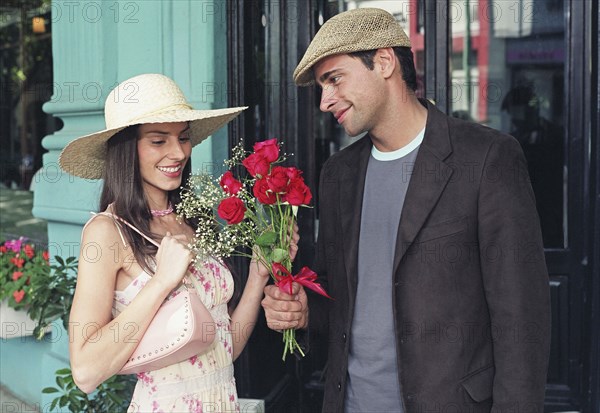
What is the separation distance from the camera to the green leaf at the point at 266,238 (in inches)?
91.4

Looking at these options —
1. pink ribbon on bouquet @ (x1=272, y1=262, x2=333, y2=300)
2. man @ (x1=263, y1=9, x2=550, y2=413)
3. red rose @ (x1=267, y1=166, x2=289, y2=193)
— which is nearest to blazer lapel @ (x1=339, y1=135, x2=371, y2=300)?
man @ (x1=263, y1=9, x2=550, y2=413)

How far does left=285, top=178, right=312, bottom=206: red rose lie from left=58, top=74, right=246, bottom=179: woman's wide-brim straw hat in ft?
1.28

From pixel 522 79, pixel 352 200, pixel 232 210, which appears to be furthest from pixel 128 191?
pixel 522 79

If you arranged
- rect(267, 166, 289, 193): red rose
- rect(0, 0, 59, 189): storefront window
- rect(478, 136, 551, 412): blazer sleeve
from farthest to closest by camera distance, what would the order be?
rect(0, 0, 59, 189): storefront window
rect(267, 166, 289, 193): red rose
rect(478, 136, 551, 412): blazer sleeve

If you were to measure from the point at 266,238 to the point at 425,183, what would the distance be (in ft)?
1.73

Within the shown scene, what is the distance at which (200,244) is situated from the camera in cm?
232

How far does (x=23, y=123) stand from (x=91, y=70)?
203cm

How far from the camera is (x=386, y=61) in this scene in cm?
248

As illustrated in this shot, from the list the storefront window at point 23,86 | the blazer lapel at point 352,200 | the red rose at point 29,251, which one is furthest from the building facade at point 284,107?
the storefront window at point 23,86

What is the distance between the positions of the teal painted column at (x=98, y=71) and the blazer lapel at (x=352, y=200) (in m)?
1.22

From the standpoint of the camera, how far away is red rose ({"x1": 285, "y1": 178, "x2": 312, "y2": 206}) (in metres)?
2.27

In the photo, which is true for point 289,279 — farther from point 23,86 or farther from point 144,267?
point 23,86

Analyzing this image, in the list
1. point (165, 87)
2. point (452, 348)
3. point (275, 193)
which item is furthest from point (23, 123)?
point (452, 348)

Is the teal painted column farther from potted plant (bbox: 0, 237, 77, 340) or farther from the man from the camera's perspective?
the man
